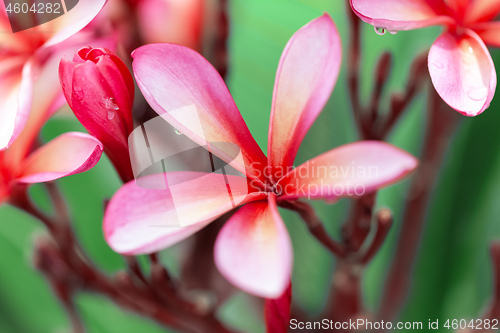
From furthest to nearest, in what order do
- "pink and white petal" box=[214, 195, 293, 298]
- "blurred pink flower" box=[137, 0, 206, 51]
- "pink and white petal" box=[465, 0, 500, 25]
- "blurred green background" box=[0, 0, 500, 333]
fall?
"blurred green background" box=[0, 0, 500, 333]
"blurred pink flower" box=[137, 0, 206, 51]
"pink and white petal" box=[465, 0, 500, 25]
"pink and white petal" box=[214, 195, 293, 298]

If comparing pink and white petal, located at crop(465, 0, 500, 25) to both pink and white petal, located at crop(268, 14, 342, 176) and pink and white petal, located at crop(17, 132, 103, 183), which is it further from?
pink and white petal, located at crop(17, 132, 103, 183)

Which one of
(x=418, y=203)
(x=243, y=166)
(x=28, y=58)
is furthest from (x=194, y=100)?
(x=418, y=203)

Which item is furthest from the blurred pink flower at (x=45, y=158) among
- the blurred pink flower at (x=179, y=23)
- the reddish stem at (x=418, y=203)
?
the reddish stem at (x=418, y=203)

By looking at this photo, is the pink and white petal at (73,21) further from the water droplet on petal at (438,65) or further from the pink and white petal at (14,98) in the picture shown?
the water droplet on petal at (438,65)

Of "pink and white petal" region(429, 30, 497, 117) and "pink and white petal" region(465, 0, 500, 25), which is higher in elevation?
"pink and white petal" region(465, 0, 500, 25)

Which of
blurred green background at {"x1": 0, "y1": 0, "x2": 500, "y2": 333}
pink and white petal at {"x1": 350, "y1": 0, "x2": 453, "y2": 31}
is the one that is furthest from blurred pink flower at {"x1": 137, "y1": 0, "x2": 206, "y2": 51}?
pink and white petal at {"x1": 350, "y1": 0, "x2": 453, "y2": 31}

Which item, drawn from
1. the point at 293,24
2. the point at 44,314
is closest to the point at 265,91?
the point at 293,24
